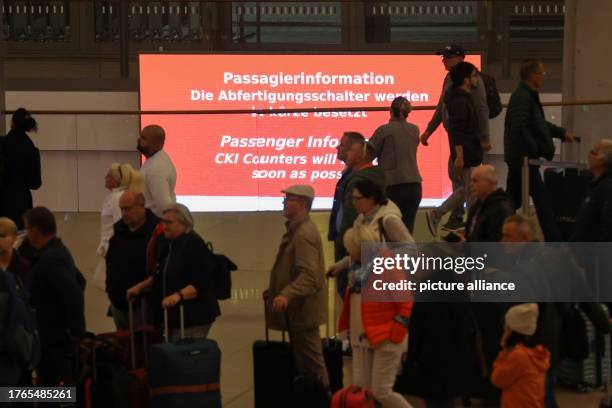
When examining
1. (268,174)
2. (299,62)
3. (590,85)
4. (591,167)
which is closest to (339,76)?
(299,62)

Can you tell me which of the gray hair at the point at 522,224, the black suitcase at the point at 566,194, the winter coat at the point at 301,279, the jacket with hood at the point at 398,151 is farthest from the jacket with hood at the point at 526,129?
the gray hair at the point at 522,224

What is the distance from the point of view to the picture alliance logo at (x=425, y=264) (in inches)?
354

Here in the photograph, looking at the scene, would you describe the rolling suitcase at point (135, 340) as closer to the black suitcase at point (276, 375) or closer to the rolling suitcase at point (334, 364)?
the black suitcase at point (276, 375)

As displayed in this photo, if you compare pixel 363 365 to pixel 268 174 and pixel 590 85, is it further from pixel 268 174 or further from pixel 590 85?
pixel 268 174

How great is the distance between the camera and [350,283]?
9078mm

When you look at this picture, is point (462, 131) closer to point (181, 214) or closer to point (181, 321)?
point (181, 214)

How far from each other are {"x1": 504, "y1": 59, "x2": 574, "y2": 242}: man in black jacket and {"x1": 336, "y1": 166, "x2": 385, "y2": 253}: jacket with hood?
2.26 m

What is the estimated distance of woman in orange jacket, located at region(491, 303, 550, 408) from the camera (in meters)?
8.45

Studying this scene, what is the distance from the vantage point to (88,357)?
9961mm

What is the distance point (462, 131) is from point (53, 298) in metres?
5.52

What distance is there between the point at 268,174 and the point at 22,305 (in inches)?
425

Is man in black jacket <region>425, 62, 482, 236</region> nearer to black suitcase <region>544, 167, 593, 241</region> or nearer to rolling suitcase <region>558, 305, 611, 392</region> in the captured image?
black suitcase <region>544, 167, 593, 241</region>

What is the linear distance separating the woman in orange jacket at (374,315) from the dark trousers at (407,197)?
4425 millimetres

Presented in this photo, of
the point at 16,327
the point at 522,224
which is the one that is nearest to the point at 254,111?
the point at 522,224
